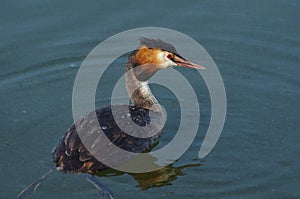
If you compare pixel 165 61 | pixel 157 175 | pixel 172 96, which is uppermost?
pixel 165 61

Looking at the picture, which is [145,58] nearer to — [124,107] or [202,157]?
[124,107]

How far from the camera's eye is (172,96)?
26.6 ft

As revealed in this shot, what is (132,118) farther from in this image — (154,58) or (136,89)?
(154,58)

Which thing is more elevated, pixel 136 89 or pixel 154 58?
pixel 154 58

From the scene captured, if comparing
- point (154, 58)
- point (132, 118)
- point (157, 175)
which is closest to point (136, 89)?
point (154, 58)

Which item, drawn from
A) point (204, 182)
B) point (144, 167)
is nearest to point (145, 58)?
point (144, 167)

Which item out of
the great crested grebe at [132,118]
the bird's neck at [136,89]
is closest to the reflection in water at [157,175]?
the great crested grebe at [132,118]

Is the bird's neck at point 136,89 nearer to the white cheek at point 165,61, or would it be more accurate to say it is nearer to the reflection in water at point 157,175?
the white cheek at point 165,61

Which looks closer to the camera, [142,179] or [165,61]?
[142,179]

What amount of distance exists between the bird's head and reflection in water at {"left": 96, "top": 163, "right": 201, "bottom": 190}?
4.51ft

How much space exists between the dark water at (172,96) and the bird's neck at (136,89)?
13.1 inches

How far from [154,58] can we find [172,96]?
0.63 m

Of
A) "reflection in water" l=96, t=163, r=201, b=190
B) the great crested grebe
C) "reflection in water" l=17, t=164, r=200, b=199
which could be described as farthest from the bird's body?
"reflection in water" l=96, t=163, r=201, b=190

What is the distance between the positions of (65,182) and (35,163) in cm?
50
